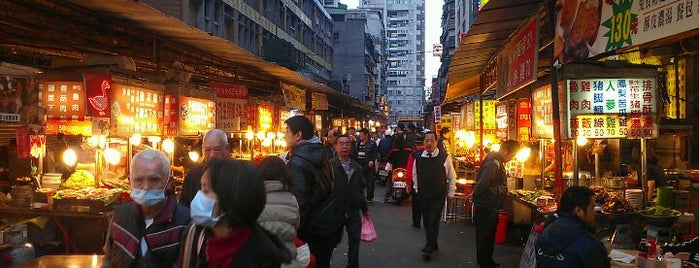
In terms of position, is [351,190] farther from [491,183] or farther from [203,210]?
[203,210]

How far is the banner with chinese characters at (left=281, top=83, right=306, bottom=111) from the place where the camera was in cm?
1622

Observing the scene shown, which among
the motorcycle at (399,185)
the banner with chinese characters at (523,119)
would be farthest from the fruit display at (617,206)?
the motorcycle at (399,185)

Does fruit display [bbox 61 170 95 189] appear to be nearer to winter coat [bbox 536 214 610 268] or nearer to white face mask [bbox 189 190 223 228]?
white face mask [bbox 189 190 223 228]

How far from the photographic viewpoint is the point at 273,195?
3.71m

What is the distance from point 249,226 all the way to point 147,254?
3.20 feet

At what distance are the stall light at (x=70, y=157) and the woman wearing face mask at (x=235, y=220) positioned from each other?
735 cm

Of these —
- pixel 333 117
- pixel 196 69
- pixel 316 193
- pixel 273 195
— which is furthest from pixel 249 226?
pixel 333 117

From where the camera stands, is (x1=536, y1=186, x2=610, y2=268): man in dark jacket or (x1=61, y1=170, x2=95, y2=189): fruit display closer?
(x1=536, y1=186, x2=610, y2=268): man in dark jacket

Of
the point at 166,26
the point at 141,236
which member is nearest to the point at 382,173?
the point at 166,26

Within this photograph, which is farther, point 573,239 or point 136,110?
point 136,110

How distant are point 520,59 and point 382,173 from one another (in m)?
11.6

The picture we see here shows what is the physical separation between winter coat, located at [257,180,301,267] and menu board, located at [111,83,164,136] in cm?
462

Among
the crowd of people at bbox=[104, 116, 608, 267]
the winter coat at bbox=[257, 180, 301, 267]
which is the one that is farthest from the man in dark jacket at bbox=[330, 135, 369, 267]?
the winter coat at bbox=[257, 180, 301, 267]

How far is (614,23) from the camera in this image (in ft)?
17.3
